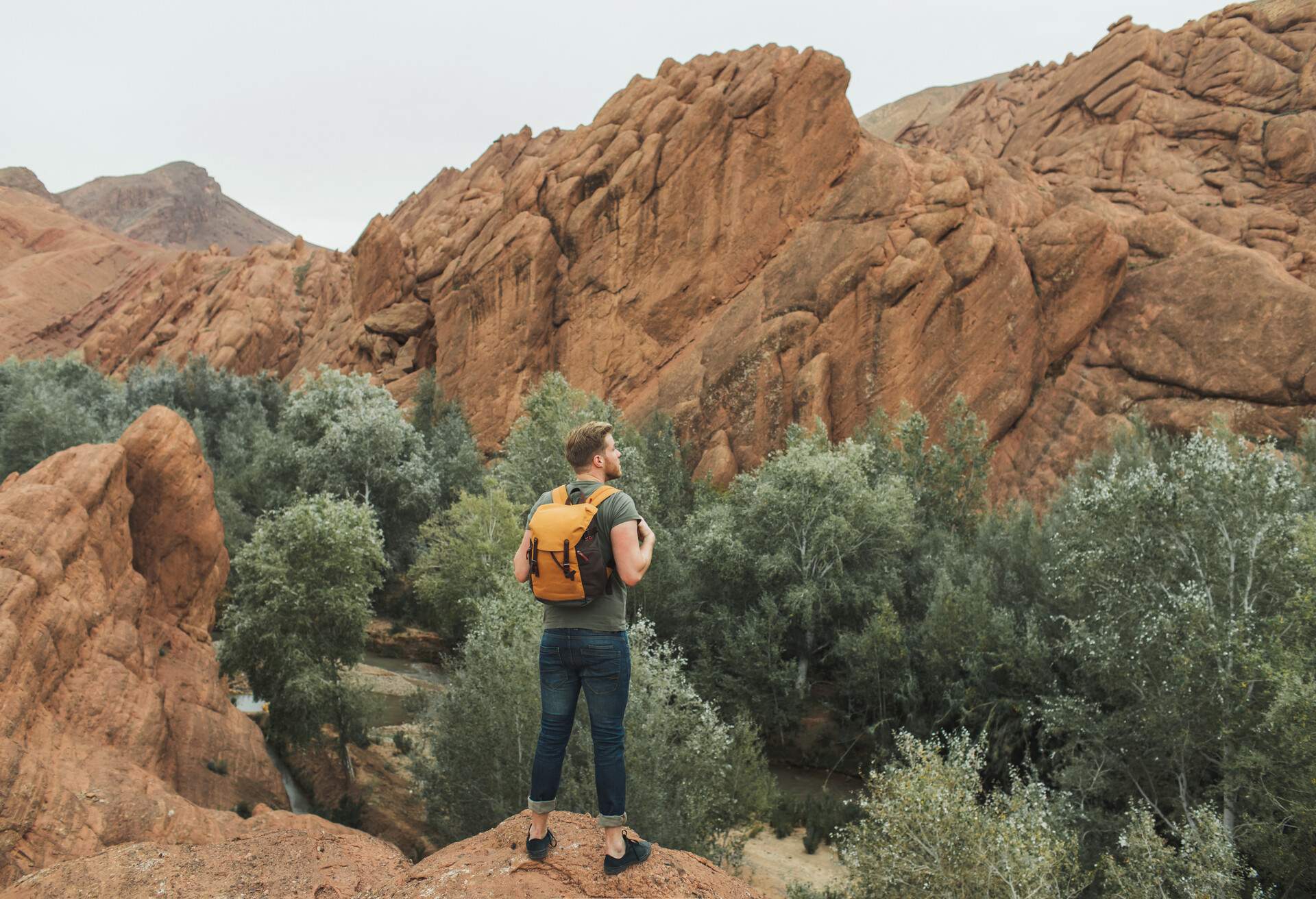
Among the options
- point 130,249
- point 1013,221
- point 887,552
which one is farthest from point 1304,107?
point 130,249

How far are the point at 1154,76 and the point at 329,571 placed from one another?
69963 mm

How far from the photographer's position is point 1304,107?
182 feet

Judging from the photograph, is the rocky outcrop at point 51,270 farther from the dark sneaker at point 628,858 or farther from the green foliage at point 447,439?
the dark sneaker at point 628,858

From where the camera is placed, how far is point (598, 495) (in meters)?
5.46

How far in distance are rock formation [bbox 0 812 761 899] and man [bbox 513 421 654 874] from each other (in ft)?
0.63

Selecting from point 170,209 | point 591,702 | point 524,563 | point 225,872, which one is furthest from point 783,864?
point 170,209

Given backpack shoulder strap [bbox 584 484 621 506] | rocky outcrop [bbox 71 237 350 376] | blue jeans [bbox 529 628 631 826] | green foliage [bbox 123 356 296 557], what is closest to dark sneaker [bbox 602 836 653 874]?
blue jeans [bbox 529 628 631 826]

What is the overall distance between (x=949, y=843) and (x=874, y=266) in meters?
38.8

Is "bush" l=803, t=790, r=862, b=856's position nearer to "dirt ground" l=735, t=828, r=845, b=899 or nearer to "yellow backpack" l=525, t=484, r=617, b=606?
"dirt ground" l=735, t=828, r=845, b=899

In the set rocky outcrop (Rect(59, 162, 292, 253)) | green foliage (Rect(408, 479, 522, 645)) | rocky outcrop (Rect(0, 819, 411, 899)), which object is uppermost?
rocky outcrop (Rect(59, 162, 292, 253))

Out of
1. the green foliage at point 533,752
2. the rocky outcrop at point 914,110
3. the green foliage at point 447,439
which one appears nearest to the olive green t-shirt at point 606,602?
the green foliage at point 533,752

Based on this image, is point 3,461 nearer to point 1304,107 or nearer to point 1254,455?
point 1254,455

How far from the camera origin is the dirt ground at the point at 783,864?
62.5 ft

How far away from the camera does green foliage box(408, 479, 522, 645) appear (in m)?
29.3
